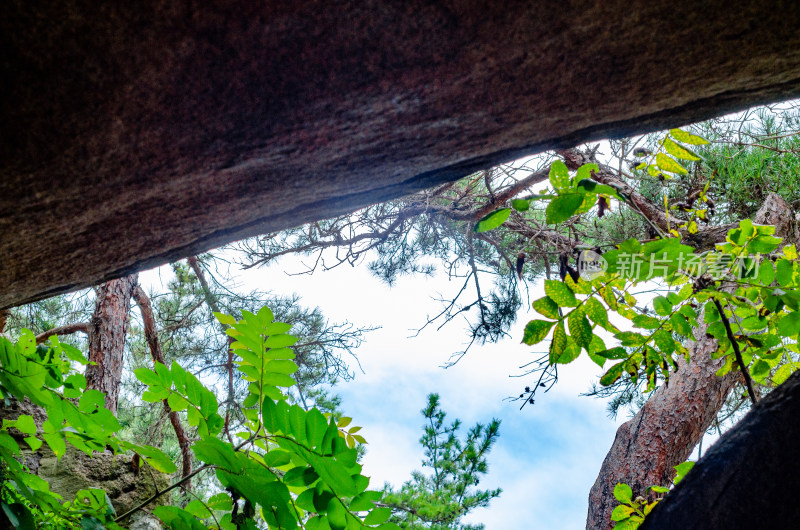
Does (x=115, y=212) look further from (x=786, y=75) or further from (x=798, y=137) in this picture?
(x=798, y=137)

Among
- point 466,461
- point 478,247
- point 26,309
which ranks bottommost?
point 466,461

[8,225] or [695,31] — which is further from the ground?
[8,225]

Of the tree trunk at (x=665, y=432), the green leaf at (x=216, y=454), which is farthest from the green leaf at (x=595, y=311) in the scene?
the tree trunk at (x=665, y=432)

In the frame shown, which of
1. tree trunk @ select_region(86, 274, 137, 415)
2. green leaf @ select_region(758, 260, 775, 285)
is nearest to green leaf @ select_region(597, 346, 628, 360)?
green leaf @ select_region(758, 260, 775, 285)

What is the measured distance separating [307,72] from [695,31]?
0.31 m

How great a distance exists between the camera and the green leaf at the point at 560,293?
668mm

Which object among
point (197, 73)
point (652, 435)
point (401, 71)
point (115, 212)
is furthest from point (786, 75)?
point (652, 435)

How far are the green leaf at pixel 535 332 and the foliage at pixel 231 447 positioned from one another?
271mm

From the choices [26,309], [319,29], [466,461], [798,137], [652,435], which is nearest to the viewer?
[319,29]

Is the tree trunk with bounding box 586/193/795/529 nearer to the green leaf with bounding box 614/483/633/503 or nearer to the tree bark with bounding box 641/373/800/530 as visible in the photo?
the green leaf with bounding box 614/483/633/503

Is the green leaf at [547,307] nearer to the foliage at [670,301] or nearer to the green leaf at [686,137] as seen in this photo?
the foliage at [670,301]

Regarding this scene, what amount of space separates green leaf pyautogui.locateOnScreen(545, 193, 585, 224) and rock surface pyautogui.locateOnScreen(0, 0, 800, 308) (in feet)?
0.30

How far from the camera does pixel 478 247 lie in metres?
3.62

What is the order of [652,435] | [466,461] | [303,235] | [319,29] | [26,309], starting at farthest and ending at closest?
1. [26,309]
2. [303,235]
3. [466,461]
4. [652,435]
5. [319,29]
